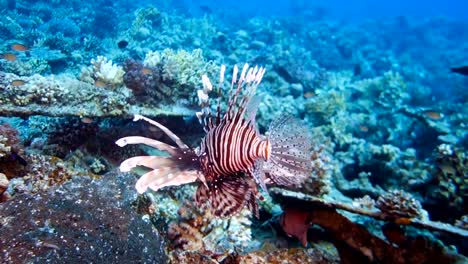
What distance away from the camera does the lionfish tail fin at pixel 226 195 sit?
215cm

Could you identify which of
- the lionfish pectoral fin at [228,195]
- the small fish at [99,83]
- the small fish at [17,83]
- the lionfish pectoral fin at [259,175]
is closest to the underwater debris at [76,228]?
the lionfish pectoral fin at [228,195]

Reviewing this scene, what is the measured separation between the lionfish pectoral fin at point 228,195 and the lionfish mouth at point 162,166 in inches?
8.2

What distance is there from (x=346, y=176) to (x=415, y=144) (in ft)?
10.2

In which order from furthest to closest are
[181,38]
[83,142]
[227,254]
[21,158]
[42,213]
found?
[181,38] < [83,142] < [21,158] < [227,254] < [42,213]

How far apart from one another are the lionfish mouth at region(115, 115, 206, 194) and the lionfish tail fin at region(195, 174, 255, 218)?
0.66 feet

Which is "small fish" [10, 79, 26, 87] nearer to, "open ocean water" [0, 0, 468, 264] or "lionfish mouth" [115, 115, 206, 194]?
"open ocean water" [0, 0, 468, 264]

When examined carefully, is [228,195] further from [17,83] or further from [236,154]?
[17,83]

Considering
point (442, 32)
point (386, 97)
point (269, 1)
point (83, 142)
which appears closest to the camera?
point (83, 142)

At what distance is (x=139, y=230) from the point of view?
235 cm

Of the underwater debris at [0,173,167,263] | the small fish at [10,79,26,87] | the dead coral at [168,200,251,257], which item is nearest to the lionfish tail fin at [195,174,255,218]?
the underwater debris at [0,173,167,263]

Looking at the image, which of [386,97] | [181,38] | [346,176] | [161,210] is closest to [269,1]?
[181,38]

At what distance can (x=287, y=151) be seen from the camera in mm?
2342

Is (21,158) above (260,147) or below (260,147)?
below

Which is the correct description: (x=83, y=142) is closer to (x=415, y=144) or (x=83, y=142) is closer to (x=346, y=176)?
(x=346, y=176)
